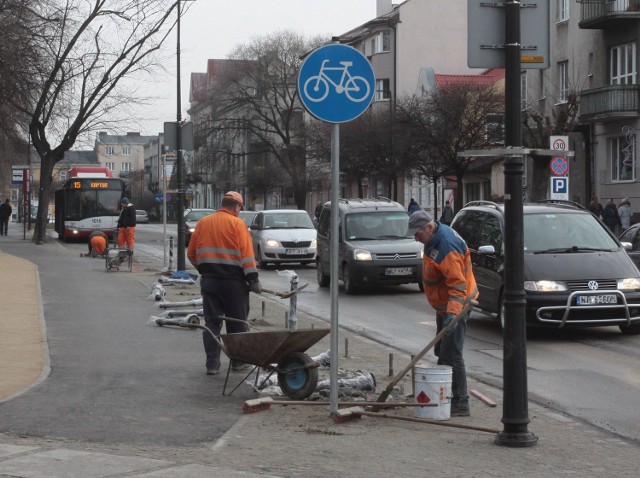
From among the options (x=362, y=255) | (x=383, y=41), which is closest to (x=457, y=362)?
(x=362, y=255)

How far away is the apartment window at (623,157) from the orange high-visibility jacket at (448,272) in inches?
1310

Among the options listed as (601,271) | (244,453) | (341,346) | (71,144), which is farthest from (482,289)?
(71,144)

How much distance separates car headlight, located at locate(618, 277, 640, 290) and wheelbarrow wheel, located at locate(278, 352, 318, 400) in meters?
6.39

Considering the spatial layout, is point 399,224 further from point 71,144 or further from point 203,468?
point 71,144

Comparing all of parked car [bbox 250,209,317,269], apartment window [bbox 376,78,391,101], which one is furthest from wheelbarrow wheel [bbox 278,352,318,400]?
apartment window [bbox 376,78,391,101]

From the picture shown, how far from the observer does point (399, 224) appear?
2359 centimetres

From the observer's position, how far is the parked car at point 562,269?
14.4 meters

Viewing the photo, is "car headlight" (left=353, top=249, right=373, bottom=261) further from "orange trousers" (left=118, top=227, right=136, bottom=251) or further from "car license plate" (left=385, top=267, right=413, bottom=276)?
"orange trousers" (left=118, top=227, right=136, bottom=251)

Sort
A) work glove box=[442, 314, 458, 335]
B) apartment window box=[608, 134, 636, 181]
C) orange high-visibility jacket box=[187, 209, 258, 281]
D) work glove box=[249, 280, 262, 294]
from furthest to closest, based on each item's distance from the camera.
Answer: apartment window box=[608, 134, 636, 181] → orange high-visibility jacket box=[187, 209, 258, 281] → work glove box=[249, 280, 262, 294] → work glove box=[442, 314, 458, 335]

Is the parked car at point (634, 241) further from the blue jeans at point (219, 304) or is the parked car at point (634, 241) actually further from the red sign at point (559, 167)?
the blue jeans at point (219, 304)

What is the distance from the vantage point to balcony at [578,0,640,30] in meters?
40.9

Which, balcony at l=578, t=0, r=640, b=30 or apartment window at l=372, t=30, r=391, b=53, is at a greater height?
apartment window at l=372, t=30, r=391, b=53

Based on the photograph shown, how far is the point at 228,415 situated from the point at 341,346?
16.7 feet

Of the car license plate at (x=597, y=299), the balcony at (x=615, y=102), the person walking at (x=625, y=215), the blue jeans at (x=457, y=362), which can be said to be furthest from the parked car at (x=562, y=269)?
the balcony at (x=615, y=102)
